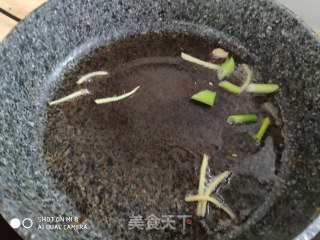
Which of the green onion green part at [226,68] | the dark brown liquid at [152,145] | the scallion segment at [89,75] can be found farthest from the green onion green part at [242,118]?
the scallion segment at [89,75]

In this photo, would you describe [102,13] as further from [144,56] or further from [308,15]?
[308,15]

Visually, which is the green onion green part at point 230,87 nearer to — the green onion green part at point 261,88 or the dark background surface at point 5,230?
the green onion green part at point 261,88

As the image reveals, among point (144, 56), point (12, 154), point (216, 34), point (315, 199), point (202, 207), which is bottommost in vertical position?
point (12, 154)

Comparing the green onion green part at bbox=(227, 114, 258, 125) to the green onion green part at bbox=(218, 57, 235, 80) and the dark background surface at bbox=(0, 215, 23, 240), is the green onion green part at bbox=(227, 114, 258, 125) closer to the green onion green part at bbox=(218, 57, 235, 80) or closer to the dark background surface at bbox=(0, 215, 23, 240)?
the green onion green part at bbox=(218, 57, 235, 80)

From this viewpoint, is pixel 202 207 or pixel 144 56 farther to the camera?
pixel 144 56

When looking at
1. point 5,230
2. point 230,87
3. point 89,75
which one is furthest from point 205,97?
point 5,230

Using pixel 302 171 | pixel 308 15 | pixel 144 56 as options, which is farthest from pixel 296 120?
pixel 308 15

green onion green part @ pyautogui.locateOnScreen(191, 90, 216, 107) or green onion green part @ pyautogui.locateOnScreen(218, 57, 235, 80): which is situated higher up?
green onion green part @ pyautogui.locateOnScreen(218, 57, 235, 80)

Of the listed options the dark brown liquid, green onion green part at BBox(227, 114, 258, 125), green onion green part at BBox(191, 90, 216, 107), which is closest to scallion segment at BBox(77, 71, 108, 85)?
the dark brown liquid
